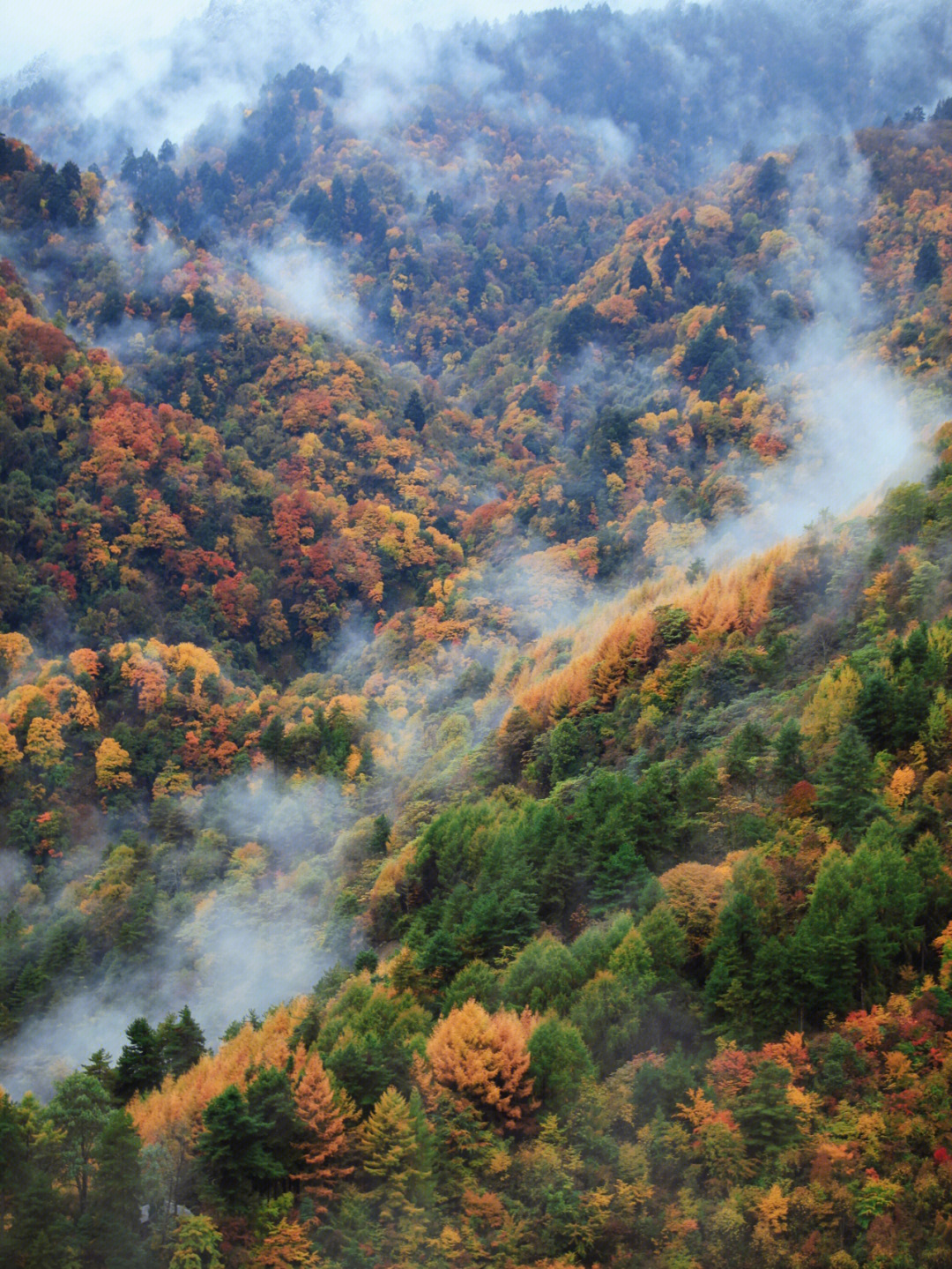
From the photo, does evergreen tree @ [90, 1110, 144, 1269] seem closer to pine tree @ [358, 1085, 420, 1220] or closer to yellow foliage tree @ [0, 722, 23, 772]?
pine tree @ [358, 1085, 420, 1220]

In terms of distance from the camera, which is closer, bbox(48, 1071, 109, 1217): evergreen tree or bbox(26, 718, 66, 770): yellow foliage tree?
bbox(48, 1071, 109, 1217): evergreen tree

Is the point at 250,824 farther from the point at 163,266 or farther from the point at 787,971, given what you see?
the point at 163,266

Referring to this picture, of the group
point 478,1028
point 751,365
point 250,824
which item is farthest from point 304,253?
point 478,1028

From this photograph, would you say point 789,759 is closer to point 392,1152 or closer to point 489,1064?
point 489,1064

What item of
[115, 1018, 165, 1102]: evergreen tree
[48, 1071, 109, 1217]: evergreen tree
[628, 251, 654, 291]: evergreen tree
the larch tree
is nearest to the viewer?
[48, 1071, 109, 1217]: evergreen tree

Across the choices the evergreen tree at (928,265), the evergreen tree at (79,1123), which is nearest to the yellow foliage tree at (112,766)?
the evergreen tree at (79,1123)

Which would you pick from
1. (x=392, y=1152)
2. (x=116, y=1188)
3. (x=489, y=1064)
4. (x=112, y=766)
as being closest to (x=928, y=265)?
(x=112, y=766)

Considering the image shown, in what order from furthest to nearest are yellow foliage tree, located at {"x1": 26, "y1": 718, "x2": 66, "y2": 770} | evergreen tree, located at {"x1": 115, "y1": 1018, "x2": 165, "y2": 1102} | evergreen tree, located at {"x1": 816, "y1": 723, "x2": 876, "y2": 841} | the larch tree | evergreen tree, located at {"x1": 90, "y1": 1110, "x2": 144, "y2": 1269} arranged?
yellow foliage tree, located at {"x1": 26, "y1": 718, "x2": 66, "y2": 770}
evergreen tree, located at {"x1": 816, "y1": 723, "x2": 876, "y2": 841}
evergreen tree, located at {"x1": 115, "y1": 1018, "x2": 165, "y2": 1102}
the larch tree
evergreen tree, located at {"x1": 90, "y1": 1110, "x2": 144, "y2": 1269}

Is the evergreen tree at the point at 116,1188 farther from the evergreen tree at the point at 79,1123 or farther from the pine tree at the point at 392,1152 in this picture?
the pine tree at the point at 392,1152

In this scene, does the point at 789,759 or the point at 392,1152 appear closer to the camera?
the point at 392,1152

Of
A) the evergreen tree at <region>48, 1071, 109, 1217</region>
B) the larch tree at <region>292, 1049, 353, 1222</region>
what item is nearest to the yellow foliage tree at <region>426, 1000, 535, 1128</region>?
the larch tree at <region>292, 1049, 353, 1222</region>
